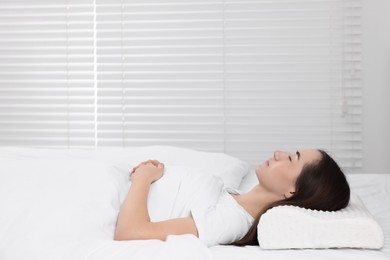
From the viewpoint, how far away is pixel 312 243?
4.91 feet

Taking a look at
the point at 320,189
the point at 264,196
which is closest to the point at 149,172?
the point at 264,196

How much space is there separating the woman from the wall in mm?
1778

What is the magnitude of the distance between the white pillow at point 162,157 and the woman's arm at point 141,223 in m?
0.61

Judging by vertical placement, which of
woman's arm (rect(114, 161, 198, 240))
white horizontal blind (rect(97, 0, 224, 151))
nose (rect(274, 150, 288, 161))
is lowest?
woman's arm (rect(114, 161, 198, 240))

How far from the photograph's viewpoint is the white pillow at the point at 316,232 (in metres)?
1.49

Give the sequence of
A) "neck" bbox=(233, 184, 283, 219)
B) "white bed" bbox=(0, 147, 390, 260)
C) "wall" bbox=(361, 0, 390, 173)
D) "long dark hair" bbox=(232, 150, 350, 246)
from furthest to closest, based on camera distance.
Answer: "wall" bbox=(361, 0, 390, 173) < "neck" bbox=(233, 184, 283, 219) < "long dark hair" bbox=(232, 150, 350, 246) < "white bed" bbox=(0, 147, 390, 260)

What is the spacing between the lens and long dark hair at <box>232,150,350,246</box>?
1.66 metres

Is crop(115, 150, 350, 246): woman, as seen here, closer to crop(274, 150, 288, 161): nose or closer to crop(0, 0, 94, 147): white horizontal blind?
crop(274, 150, 288, 161): nose

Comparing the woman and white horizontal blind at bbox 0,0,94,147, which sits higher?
white horizontal blind at bbox 0,0,94,147

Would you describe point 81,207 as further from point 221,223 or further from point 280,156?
point 280,156

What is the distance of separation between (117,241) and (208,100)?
84.1 inches

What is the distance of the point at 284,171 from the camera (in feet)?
5.74

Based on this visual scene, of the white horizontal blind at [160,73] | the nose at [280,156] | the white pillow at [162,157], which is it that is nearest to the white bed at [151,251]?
the nose at [280,156]

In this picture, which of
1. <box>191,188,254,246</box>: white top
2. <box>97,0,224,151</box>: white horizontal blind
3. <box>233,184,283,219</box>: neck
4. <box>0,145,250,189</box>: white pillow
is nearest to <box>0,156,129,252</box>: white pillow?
<box>191,188,254,246</box>: white top
